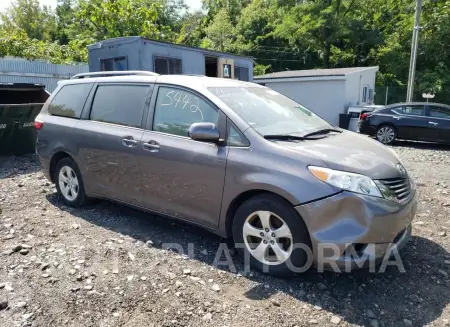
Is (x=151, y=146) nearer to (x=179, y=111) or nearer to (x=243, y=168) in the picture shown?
(x=179, y=111)

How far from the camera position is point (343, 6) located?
28578mm

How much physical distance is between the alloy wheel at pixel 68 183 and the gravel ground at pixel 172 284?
45 centimetres

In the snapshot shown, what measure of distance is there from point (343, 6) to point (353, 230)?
29773mm

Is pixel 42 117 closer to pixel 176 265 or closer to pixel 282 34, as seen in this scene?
pixel 176 265

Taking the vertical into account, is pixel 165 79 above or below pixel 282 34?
below

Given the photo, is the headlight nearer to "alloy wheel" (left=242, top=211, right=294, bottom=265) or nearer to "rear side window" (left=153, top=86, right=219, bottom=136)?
"alloy wheel" (left=242, top=211, right=294, bottom=265)

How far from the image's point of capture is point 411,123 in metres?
11.3

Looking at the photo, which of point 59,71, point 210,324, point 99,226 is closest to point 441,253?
point 210,324

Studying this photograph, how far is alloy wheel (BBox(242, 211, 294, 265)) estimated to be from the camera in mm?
3096

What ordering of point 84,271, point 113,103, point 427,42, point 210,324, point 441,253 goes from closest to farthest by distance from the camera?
point 210,324 → point 84,271 → point 441,253 → point 113,103 → point 427,42

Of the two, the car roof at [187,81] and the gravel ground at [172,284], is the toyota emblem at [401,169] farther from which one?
the car roof at [187,81]

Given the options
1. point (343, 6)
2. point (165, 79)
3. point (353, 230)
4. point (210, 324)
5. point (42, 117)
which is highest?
point (343, 6)

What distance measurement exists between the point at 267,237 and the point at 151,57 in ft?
31.4

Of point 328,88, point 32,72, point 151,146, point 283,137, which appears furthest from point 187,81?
point 328,88
